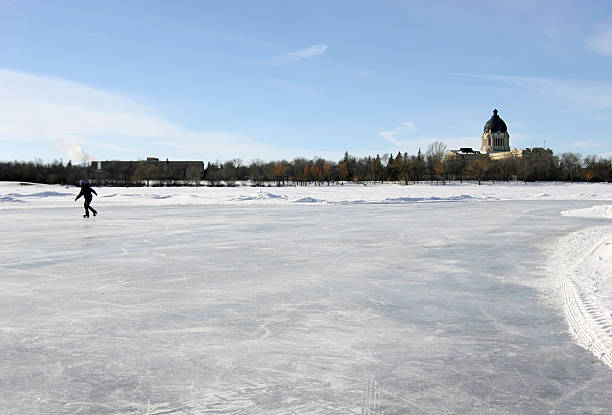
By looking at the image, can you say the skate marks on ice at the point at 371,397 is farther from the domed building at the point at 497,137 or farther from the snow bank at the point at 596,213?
the domed building at the point at 497,137

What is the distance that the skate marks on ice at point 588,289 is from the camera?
4.32 m

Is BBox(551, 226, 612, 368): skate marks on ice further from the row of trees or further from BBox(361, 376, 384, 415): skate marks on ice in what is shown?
the row of trees

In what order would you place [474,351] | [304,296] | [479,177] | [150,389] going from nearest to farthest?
[150,389] < [474,351] < [304,296] < [479,177]

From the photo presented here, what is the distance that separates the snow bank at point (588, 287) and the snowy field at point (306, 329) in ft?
0.09

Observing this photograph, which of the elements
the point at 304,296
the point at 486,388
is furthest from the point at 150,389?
the point at 304,296

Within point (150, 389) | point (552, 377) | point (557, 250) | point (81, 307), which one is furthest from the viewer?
point (557, 250)

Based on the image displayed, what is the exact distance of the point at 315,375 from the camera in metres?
3.57

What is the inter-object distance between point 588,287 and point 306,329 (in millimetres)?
3712

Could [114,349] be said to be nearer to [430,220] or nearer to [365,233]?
[365,233]

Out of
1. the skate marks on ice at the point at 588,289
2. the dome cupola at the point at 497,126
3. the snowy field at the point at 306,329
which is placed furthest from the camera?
the dome cupola at the point at 497,126

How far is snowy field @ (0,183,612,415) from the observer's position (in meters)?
3.23

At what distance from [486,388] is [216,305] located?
3.09m

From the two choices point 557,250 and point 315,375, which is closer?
point 315,375

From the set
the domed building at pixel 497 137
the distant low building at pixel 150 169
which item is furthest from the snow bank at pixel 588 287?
the domed building at pixel 497 137
